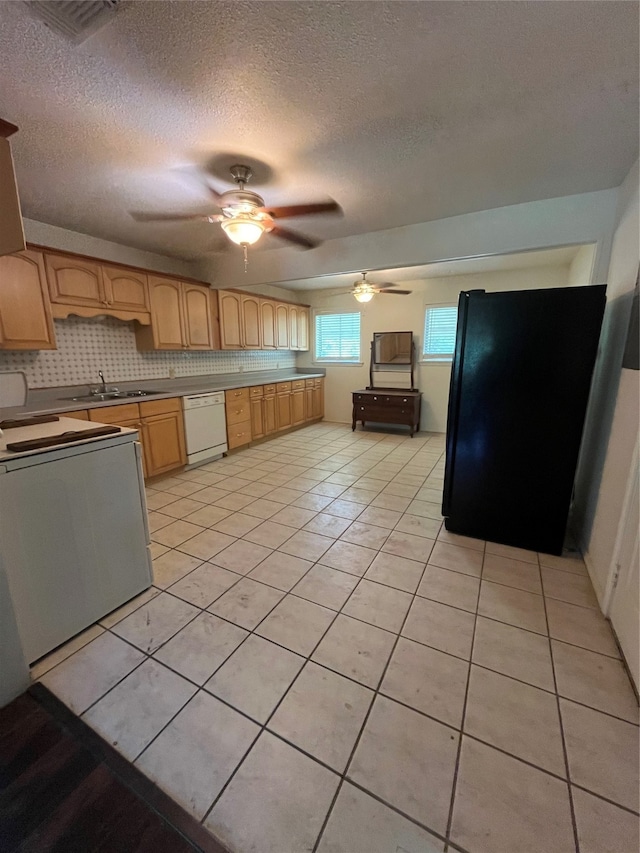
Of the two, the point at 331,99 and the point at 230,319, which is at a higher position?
the point at 331,99

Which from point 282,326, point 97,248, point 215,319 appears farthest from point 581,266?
point 97,248

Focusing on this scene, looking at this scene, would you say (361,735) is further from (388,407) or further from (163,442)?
(388,407)

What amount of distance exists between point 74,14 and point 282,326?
15.1 feet

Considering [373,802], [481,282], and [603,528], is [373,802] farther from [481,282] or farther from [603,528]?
[481,282]

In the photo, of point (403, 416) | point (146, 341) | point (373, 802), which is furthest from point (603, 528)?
point (146, 341)

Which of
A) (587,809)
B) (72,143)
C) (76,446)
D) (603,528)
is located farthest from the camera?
(603,528)

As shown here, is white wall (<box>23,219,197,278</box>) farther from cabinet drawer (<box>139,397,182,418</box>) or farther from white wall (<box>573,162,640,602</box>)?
white wall (<box>573,162,640,602</box>)

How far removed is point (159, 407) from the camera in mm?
3586

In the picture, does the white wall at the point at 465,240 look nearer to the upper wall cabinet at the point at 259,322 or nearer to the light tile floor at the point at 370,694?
the upper wall cabinet at the point at 259,322

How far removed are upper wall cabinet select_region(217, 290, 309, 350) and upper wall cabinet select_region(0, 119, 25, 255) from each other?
127 inches

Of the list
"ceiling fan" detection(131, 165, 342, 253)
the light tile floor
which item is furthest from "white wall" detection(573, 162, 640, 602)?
"ceiling fan" detection(131, 165, 342, 253)

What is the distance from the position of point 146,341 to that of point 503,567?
4078mm

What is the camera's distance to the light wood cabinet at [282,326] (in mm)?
5561

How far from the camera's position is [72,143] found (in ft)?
6.00
